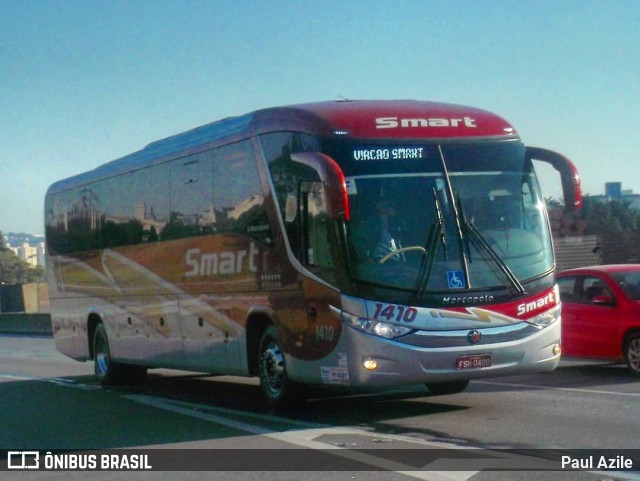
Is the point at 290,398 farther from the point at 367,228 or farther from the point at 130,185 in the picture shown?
the point at 130,185

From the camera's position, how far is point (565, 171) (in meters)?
12.3

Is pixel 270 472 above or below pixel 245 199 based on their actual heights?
below

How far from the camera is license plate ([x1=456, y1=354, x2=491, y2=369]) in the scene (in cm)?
1102

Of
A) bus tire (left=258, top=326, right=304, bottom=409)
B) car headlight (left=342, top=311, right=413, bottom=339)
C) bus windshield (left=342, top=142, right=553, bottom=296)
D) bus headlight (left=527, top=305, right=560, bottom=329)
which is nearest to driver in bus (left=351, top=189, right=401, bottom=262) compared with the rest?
bus windshield (left=342, top=142, right=553, bottom=296)

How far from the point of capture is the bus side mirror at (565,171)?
12.2 m

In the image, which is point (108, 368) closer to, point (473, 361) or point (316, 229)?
point (316, 229)

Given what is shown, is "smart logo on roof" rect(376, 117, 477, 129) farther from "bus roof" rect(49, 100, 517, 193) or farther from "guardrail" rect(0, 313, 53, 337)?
"guardrail" rect(0, 313, 53, 337)

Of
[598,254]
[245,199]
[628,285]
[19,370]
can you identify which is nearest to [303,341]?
[245,199]

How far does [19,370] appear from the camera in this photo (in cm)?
2272

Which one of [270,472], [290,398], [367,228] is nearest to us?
[270,472]

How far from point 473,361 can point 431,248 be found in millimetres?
1258

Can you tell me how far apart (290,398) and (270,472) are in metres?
3.64

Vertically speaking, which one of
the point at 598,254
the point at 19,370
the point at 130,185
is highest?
the point at 130,185

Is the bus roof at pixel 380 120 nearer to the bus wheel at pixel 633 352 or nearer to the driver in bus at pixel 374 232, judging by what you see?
the driver in bus at pixel 374 232
